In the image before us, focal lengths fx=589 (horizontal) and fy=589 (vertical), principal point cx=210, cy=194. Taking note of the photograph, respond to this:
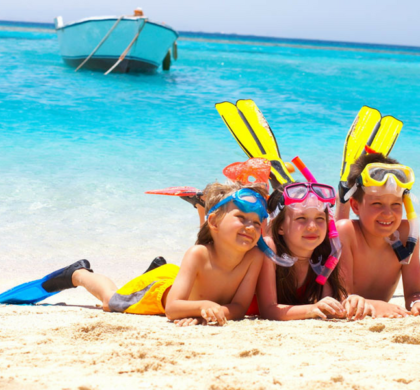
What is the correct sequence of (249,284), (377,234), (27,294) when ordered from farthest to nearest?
1. (27,294)
2. (377,234)
3. (249,284)

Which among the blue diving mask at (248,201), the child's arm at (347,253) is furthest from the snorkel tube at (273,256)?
the child's arm at (347,253)

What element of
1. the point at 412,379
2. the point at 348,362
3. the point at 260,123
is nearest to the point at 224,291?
the point at 348,362

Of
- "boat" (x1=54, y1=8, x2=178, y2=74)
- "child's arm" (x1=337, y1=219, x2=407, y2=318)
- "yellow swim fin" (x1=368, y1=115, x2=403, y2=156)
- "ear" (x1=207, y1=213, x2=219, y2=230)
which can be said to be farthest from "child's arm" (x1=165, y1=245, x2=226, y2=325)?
"boat" (x1=54, y1=8, x2=178, y2=74)

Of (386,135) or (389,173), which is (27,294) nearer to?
(389,173)

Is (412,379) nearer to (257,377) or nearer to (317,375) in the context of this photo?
(317,375)

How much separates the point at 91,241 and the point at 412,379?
11.4 feet

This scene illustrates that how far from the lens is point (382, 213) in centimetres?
307

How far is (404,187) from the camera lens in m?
3.03

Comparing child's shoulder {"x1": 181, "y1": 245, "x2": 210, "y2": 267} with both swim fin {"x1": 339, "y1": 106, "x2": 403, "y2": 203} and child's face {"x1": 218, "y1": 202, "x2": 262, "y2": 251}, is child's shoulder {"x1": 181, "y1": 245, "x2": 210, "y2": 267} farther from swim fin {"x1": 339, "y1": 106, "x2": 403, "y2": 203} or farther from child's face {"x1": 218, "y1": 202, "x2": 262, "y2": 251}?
swim fin {"x1": 339, "y1": 106, "x2": 403, "y2": 203}

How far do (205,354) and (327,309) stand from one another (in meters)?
0.80

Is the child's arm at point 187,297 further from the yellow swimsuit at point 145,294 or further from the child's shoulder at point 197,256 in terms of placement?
the yellow swimsuit at point 145,294

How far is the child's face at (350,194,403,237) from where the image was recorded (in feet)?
10.1

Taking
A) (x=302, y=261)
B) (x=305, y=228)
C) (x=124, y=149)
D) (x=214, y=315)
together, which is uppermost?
(x=305, y=228)

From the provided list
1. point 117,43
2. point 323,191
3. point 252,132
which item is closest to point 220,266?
point 323,191
